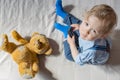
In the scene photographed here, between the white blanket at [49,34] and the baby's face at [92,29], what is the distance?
20 centimetres

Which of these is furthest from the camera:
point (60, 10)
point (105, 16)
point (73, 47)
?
point (60, 10)

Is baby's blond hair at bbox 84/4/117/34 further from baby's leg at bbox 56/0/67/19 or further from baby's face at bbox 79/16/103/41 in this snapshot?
baby's leg at bbox 56/0/67/19


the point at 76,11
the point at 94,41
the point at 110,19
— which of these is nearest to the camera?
the point at 110,19

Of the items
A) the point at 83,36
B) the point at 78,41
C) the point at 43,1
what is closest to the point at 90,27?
the point at 83,36

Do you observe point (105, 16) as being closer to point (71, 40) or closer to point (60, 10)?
point (71, 40)

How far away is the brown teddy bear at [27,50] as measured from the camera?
112 cm

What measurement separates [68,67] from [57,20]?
248 millimetres

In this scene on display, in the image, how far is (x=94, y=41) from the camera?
1064 millimetres

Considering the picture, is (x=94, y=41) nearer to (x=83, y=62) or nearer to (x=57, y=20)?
(x=83, y=62)

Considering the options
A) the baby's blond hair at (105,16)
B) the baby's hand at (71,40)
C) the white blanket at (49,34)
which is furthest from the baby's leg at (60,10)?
the baby's blond hair at (105,16)

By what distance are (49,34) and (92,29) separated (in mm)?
299

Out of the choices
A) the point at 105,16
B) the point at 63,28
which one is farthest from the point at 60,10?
the point at 105,16

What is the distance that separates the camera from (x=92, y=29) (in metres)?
0.99

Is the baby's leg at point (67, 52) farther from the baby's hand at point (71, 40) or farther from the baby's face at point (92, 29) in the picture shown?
the baby's face at point (92, 29)
